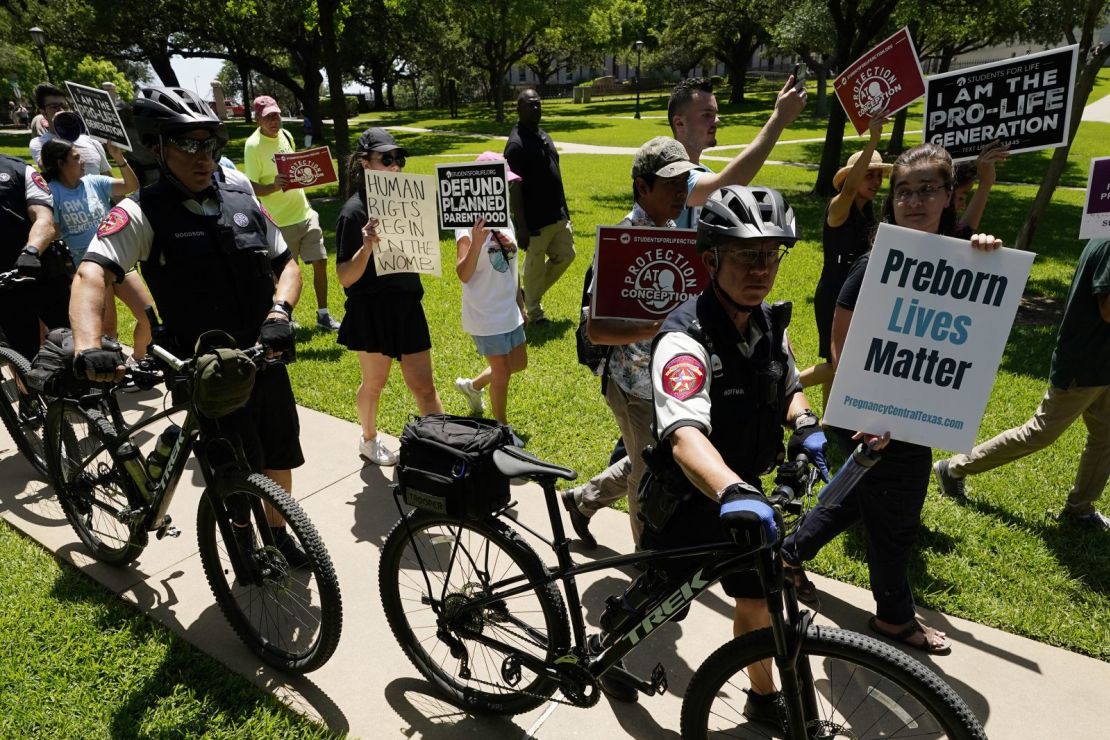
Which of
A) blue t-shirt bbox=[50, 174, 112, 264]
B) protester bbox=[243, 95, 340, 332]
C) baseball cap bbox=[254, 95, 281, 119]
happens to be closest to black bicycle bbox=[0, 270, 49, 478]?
blue t-shirt bbox=[50, 174, 112, 264]

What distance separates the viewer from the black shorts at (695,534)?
255 centimetres

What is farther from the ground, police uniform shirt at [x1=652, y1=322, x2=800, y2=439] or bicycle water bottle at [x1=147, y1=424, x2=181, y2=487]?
police uniform shirt at [x1=652, y1=322, x2=800, y2=439]

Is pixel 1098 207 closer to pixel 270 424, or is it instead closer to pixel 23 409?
pixel 270 424

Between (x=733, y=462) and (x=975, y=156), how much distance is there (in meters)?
3.38

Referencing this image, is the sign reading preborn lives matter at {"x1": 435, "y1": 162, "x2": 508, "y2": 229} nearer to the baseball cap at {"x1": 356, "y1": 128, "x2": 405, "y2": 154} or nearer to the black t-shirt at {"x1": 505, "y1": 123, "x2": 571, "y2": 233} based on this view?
the baseball cap at {"x1": 356, "y1": 128, "x2": 405, "y2": 154}

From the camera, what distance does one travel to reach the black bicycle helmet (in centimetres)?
226

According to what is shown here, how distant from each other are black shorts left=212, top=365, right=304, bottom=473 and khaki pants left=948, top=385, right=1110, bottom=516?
398 centimetres

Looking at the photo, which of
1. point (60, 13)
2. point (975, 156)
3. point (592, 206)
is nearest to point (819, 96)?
point (592, 206)

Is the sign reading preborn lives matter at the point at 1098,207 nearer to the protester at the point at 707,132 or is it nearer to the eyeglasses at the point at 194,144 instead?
the protester at the point at 707,132

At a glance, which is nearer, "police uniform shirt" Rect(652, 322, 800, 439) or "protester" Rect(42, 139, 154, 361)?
"police uniform shirt" Rect(652, 322, 800, 439)

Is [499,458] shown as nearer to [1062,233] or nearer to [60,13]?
[1062,233]

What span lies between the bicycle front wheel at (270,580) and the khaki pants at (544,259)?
494cm

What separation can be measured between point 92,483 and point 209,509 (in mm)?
1245

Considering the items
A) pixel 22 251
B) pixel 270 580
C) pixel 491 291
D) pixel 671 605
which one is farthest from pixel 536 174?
pixel 671 605
